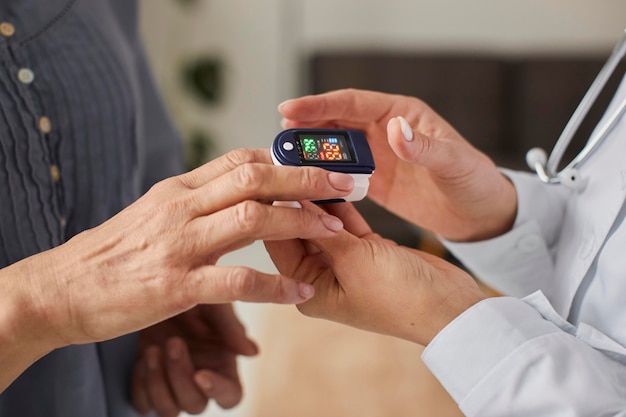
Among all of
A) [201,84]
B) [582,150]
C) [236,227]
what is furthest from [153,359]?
[201,84]

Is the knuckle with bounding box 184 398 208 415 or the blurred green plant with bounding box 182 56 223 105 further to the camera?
the blurred green plant with bounding box 182 56 223 105

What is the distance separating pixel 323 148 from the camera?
60 centimetres

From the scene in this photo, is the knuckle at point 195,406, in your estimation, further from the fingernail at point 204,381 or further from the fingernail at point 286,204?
the fingernail at point 286,204

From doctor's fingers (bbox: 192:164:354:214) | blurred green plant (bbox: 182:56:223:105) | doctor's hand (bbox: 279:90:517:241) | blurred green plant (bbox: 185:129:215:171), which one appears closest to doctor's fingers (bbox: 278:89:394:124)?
doctor's hand (bbox: 279:90:517:241)

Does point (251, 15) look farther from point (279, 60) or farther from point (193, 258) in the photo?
point (193, 258)

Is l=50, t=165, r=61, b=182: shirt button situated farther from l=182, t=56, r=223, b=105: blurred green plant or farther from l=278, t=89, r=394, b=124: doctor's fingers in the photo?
l=182, t=56, r=223, b=105: blurred green plant

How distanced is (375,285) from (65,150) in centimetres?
34

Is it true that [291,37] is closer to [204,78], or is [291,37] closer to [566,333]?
[204,78]

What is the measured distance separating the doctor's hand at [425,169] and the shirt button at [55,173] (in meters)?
0.24

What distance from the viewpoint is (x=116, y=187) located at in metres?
0.70

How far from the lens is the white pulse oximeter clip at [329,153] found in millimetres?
569

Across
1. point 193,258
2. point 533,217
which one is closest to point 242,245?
point 193,258

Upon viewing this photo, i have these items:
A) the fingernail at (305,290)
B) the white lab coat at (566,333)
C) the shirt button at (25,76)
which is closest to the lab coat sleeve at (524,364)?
the white lab coat at (566,333)

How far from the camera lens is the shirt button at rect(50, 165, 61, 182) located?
63 cm
